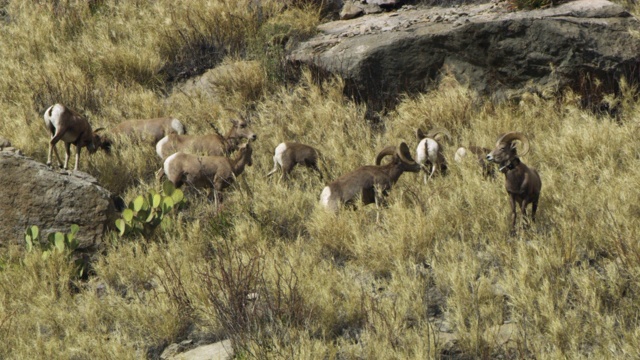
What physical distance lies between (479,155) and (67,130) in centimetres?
495

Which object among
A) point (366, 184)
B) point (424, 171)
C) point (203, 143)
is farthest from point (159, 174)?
point (424, 171)

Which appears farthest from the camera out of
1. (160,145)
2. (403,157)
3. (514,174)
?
(160,145)

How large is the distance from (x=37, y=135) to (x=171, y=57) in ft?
11.2

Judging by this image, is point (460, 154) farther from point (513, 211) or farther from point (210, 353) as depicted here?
point (210, 353)

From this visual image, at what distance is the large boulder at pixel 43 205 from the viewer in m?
8.45

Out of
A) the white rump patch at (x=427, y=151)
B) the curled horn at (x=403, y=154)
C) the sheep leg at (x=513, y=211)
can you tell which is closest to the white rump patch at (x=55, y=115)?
the curled horn at (x=403, y=154)

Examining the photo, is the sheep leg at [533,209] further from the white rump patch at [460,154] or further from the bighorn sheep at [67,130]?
the bighorn sheep at [67,130]

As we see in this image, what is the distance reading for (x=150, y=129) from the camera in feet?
36.5

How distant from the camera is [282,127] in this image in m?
11.3

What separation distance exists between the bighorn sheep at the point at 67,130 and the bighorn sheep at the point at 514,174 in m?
5.17

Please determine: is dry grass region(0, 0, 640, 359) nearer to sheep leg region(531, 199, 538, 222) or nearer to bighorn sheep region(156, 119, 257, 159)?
sheep leg region(531, 199, 538, 222)

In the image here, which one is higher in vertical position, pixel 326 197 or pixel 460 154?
pixel 326 197

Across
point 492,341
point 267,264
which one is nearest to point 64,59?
point 267,264

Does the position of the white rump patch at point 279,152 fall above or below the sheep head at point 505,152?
below
